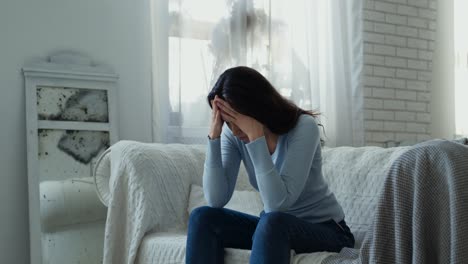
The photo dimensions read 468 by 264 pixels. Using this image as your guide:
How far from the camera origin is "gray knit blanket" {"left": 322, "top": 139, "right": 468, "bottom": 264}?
125 cm

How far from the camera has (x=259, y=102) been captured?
1.75m

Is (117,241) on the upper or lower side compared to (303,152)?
lower

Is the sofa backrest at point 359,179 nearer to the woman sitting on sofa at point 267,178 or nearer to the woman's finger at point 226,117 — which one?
the woman sitting on sofa at point 267,178

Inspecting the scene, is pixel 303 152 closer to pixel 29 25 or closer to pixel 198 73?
pixel 198 73

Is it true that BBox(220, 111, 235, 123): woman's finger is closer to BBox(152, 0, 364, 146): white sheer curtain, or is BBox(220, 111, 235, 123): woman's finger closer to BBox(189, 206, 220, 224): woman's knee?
BBox(189, 206, 220, 224): woman's knee

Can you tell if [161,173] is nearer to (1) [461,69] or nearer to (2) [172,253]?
(2) [172,253]

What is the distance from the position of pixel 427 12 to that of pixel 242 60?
140 centimetres

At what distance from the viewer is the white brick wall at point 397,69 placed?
352cm

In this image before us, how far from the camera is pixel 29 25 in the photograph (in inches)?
107

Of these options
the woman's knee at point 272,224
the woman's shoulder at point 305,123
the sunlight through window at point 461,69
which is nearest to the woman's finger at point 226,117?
the woman's shoulder at point 305,123

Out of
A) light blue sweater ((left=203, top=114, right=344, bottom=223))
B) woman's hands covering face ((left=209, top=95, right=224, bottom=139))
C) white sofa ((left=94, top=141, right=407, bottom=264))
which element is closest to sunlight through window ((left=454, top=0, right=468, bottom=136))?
white sofa ((left=94, top=141, right=407, bottom=264))

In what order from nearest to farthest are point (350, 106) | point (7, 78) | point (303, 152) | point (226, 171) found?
point (303, 152) < point (226, 171) < point (7, 78) < point (350, 106)

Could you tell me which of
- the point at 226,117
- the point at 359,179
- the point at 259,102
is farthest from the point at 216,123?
the point at 359,179

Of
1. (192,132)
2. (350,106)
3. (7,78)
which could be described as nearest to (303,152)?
(192,132)
